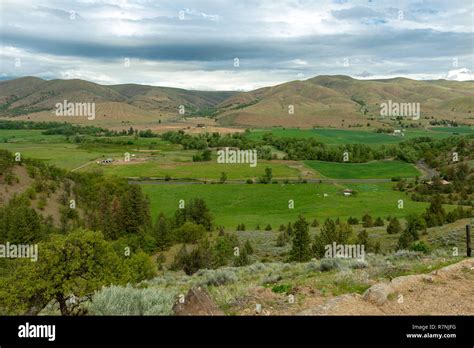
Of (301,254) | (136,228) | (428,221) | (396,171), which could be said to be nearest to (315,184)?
(396,171)

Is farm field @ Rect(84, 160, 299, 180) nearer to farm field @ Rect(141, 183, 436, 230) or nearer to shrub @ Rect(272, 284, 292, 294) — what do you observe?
farm field @ Rect(141, 183, 436, 230)

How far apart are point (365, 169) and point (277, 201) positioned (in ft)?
155

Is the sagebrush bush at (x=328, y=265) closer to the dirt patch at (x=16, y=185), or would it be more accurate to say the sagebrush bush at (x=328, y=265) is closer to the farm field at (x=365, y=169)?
the dirt patch at (x=16, y=185)

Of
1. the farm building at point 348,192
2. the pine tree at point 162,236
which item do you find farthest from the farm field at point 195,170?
the pine tree at point 162,236

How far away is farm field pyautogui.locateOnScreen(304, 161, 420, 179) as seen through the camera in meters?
115

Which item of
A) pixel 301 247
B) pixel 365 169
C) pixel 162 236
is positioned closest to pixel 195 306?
pixel 301 247

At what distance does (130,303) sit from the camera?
1088cm

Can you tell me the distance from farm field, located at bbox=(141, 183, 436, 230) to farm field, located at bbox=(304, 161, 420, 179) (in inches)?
477

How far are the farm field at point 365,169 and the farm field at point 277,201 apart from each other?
477 inches

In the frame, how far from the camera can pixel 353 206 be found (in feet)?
274

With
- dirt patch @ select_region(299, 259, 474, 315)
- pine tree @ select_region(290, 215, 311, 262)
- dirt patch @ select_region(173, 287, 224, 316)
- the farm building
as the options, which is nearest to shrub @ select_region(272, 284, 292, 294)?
dirt patch @ select_region(299, 259, 474, 315)

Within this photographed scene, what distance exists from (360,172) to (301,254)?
296 feet
